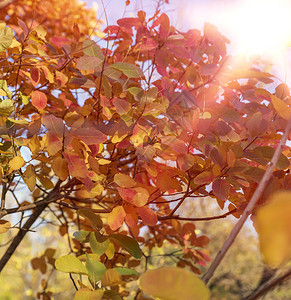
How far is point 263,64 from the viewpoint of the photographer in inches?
50.1

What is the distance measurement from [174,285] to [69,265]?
0.31 m

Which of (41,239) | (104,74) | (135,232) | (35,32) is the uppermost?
(41,239)

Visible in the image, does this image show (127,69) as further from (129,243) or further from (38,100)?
(129,243)

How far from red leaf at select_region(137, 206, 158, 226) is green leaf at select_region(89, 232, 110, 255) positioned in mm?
107

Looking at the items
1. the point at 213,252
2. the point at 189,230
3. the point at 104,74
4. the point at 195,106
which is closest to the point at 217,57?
the point at 195,106

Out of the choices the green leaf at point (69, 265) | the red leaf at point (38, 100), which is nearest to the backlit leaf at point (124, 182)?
the green leaf at point (69, 265)

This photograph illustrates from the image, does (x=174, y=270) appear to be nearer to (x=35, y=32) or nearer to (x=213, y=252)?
(x=35, y=32)

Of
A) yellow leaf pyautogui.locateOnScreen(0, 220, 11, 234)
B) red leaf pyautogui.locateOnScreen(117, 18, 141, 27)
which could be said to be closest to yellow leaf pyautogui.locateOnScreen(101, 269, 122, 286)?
yellow leaf pyautogui.locateOnScreen(0, 220, 11, 234)

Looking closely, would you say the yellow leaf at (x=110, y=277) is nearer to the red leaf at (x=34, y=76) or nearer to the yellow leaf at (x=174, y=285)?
the yellow leaf at (x=174, y=285)

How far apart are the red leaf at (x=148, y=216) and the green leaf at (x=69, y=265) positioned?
0.82ft

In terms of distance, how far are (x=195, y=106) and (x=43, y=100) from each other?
452 mm

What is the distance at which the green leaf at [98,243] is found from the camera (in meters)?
0.75

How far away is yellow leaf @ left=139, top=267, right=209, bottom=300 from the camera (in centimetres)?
32

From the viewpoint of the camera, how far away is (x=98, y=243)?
0.76 metres
